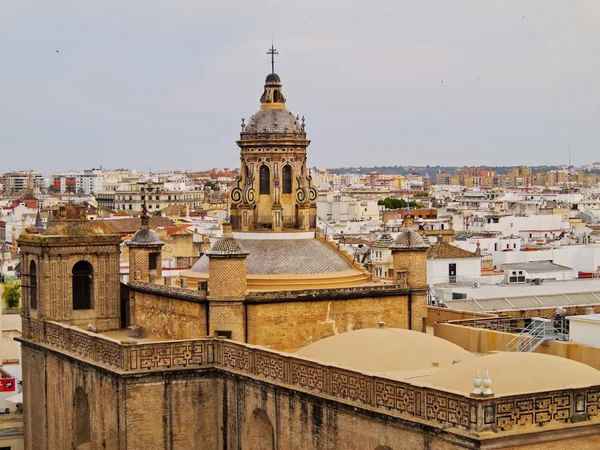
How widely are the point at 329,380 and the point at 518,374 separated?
4268 millimetres

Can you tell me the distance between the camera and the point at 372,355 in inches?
1065

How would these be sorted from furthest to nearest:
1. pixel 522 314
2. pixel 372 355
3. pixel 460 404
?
1. pixel 522 314
2. pixel 372 355
3. pixel 460 404

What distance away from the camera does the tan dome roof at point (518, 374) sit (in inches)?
869

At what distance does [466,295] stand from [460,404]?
95.6 ft

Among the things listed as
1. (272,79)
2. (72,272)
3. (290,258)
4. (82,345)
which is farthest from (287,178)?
(82,345)

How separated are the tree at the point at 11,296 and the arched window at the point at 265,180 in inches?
1486

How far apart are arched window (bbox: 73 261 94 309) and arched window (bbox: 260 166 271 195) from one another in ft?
18.9

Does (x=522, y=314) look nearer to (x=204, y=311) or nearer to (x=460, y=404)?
(x=204, y=311)

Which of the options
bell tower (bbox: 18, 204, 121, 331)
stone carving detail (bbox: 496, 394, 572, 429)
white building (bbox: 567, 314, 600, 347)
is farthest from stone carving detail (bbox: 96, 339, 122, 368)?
stone carving detail (bbox: 496, 394, 572, 429)

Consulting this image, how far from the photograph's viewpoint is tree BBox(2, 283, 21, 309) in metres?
69.1

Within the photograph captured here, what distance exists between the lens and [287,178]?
113 feet

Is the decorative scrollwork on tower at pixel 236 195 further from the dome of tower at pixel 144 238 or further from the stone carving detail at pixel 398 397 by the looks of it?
the stone carving detail at pixel 398 397

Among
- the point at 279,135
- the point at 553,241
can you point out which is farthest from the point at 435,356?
the point at 553,241

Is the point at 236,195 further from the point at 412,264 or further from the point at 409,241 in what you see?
the point at 412,264
